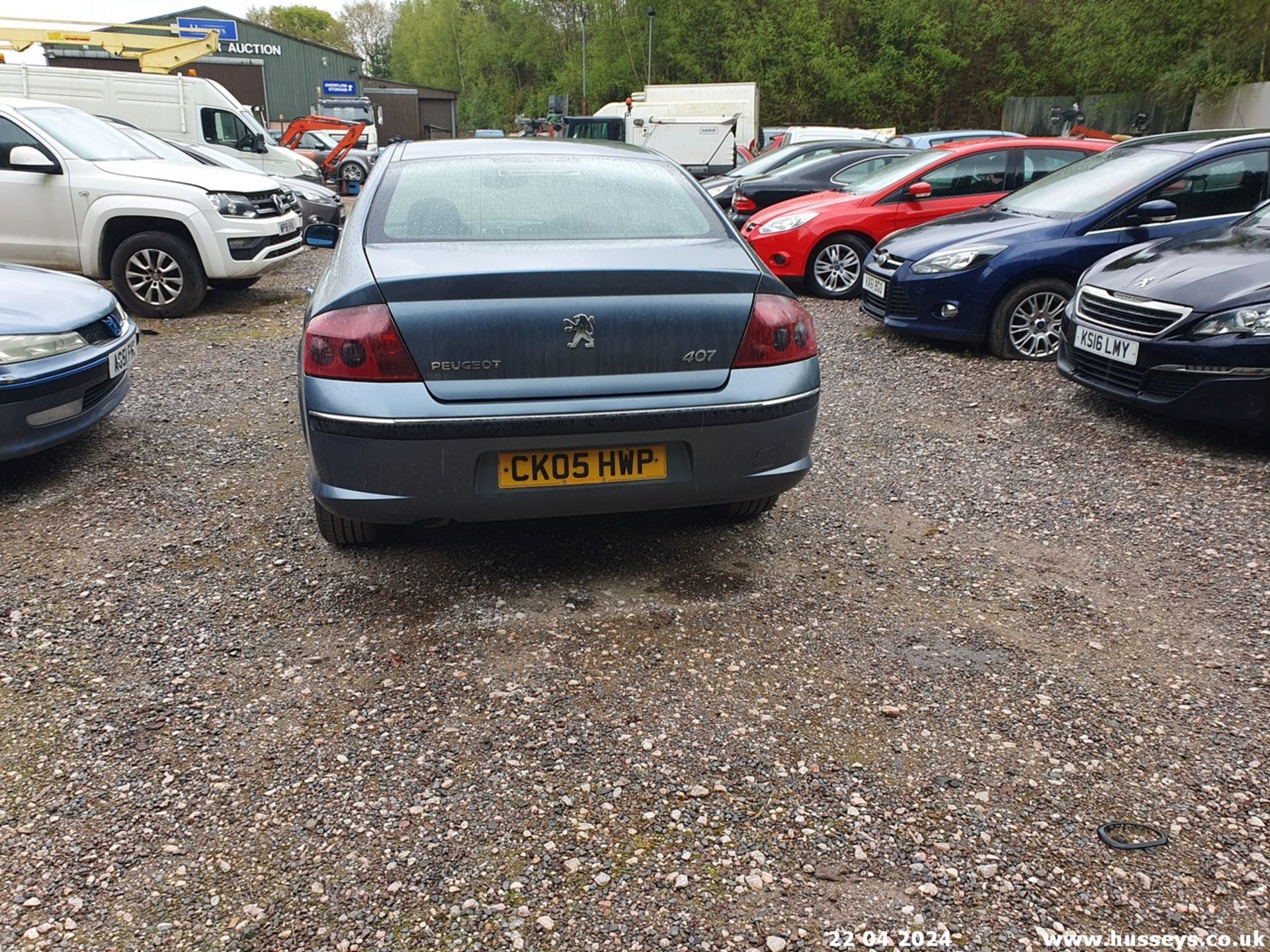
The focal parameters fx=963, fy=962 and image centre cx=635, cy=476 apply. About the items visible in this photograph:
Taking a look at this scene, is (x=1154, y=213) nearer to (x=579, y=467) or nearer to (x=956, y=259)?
(x=956, y=259)

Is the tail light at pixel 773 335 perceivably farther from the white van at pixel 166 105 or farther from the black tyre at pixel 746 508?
the white van at pixel 166 105

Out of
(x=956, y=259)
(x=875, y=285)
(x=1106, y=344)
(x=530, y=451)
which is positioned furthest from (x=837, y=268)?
(x=530, y=451)

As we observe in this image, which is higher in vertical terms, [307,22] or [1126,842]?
[307,22]

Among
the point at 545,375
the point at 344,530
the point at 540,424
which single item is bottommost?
the point at 344,530

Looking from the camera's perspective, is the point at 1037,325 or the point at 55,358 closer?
the point at 55,358

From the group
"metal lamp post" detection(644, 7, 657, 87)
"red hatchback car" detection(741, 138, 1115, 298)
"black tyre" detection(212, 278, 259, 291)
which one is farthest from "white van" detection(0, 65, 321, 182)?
"metal lamp post" detection(644, 7, 657, 87)

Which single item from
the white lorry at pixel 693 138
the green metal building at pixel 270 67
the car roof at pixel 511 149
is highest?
the green metal building at pixel 270 67

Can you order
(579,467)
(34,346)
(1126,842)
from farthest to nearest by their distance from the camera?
(34,346) → (579,467) → (1126,842)

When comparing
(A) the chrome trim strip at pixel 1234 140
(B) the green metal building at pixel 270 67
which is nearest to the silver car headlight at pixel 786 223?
(A) the chrome trim strip at pixel 1234 140

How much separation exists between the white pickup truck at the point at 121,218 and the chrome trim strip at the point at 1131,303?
680 centimetres

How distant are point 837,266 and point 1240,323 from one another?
17.0 feet

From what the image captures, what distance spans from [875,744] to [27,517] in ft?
12.0

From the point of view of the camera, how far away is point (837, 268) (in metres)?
9.56

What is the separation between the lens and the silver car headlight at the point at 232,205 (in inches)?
330
